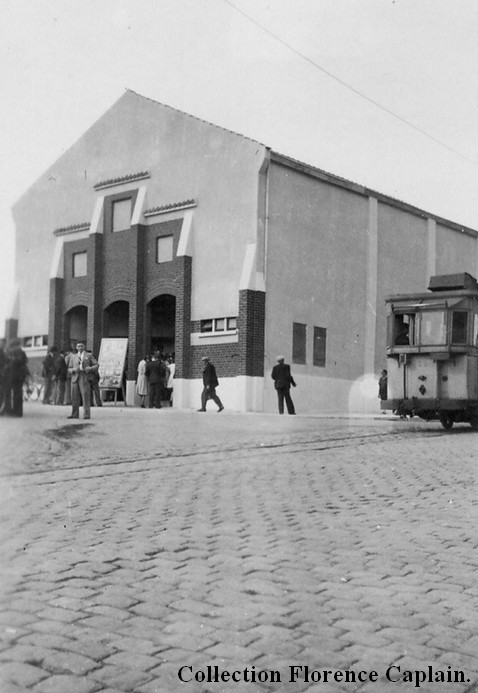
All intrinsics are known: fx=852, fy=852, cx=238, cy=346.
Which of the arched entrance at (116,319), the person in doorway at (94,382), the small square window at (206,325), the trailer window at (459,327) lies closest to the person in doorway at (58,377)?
the person in doorway at (94,382)

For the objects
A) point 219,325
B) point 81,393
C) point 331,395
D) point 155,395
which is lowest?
point 331,395

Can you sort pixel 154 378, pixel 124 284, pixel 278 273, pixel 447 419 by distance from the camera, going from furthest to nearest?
1. pixel 278 273
2. pixel 447 419
3. pixel 154 378
4. pixel 124 284

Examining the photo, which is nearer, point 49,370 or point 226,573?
point 49,370

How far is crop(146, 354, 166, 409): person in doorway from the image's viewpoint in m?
14.8

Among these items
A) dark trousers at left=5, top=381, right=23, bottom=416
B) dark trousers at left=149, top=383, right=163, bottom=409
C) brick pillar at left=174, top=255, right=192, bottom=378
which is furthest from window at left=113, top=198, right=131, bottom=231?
brick pillar at left=174, top=255, right=192, bottom=378

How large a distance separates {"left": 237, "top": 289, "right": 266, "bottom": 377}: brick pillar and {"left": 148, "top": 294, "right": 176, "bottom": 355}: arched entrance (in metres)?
2.06

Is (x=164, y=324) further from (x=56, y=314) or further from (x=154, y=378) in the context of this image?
(x=56, y=314)

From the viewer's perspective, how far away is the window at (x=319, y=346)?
2728 cm

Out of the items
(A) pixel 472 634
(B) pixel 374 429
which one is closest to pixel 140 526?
(A) pixel 472 634

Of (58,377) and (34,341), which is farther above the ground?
(34,341)

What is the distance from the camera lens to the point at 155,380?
1560 centimetres

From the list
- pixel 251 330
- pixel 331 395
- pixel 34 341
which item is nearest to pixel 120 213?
pixel 34 341

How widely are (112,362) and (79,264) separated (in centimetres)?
319

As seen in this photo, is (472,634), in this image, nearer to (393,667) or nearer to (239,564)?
(393,667)
